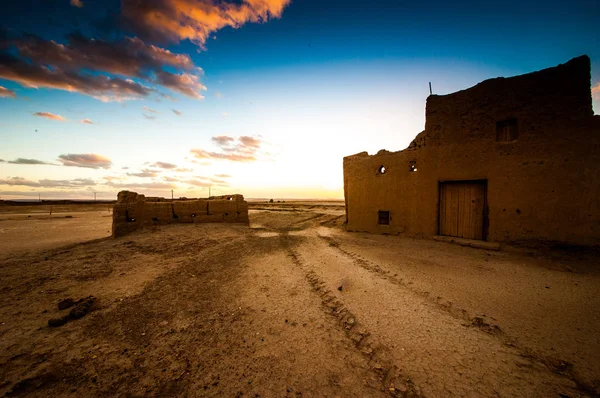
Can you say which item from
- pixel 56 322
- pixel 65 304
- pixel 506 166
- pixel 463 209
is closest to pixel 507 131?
pixel 506 166

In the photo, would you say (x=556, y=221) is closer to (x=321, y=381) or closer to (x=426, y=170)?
(x=426, y=170)

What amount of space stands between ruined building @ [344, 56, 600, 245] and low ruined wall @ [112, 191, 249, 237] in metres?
7.42

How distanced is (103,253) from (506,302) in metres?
9.61

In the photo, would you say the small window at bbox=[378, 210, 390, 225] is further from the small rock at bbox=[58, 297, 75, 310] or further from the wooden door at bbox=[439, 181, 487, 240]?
the small rock at bbox=[58, 297, 75, 310]

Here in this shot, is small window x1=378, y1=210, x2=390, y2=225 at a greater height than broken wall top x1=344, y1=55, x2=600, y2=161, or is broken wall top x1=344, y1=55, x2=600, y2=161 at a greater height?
broken wall top x1=344, y1=55, x2=600, y2=161

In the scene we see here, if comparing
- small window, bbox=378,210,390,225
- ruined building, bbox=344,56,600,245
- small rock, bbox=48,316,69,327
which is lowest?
small rock, bbox=48,316,69,327

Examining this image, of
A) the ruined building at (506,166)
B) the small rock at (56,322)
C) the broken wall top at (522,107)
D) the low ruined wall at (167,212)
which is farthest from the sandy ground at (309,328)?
the broken wall top at (522,107)

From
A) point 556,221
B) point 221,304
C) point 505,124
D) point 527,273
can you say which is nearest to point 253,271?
point 221,304

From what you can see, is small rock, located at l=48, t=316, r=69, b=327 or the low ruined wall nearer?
small rock, located at l=48, t=316, r=69, b=327

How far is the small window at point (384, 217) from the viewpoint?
374 inches

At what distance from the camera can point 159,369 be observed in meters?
2.35

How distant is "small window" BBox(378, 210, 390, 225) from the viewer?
31.2 ft

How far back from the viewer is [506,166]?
6695 millimetres

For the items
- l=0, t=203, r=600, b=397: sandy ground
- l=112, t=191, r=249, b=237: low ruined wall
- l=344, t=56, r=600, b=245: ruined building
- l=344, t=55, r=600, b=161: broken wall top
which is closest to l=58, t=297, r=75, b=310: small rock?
l=0, t=203, r=600, b=397: sandy ground
